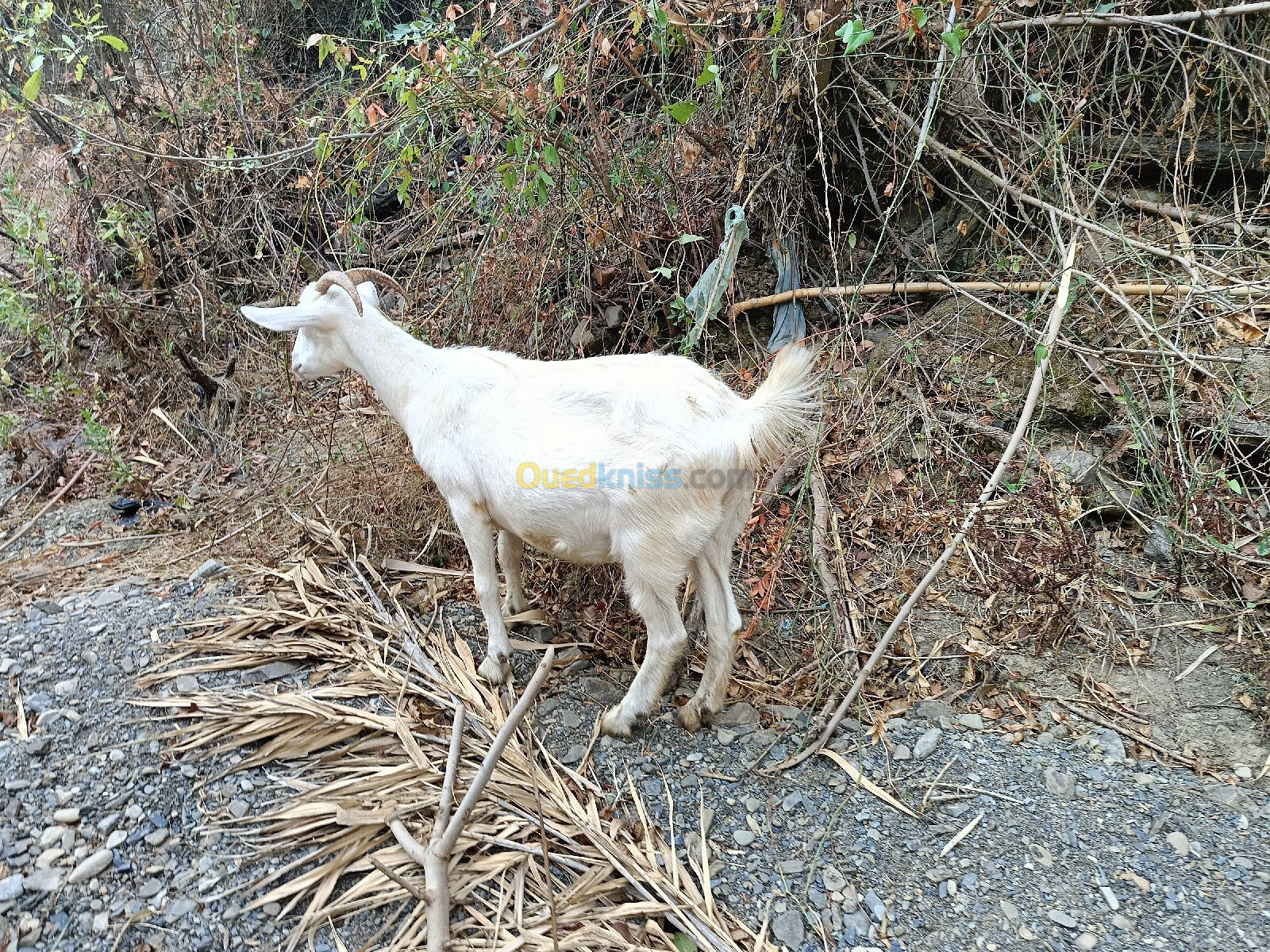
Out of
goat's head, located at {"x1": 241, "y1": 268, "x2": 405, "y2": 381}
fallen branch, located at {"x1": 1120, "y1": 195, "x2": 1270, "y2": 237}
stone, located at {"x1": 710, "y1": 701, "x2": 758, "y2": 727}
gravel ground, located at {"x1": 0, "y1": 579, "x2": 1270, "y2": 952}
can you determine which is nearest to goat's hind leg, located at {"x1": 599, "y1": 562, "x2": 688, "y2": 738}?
gravel ground, located at {"x1": 0, "y1": 579, "x2": 1270, "y2": 952}

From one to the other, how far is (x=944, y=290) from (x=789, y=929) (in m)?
3.89

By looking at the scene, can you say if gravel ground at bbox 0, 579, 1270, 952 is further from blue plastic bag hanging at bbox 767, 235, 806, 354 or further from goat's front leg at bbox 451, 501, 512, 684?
blue plastic bag hanging at bbox 767, 235, 806, 354

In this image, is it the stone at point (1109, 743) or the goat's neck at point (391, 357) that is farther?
the goat's neck at point (391, 357)

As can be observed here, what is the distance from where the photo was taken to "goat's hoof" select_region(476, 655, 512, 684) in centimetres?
349

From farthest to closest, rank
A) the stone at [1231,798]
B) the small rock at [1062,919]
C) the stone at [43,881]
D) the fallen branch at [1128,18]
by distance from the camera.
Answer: the fallen branch at [1128,18], the stone at [1231,798], the stone at [43,881], the small rock at [1062,919]

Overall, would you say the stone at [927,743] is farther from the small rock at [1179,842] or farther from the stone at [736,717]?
the small rock at [1179,842]

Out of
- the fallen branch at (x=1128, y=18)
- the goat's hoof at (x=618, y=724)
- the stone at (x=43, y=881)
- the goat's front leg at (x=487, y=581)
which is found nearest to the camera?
the stone at (x=43, y=881)

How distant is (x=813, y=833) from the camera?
2.76m

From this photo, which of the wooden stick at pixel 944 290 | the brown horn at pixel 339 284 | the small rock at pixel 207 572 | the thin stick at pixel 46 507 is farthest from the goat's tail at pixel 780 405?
the thin stick at pixel 46 507

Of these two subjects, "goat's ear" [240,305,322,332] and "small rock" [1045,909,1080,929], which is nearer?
"small rock" [1045,909,1080,929]

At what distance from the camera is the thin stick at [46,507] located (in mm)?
4949

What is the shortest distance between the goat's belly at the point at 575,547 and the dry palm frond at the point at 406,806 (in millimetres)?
718

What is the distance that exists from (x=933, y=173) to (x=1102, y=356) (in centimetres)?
183

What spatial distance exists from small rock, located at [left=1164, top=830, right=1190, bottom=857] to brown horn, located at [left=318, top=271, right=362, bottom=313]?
381 centimetres
